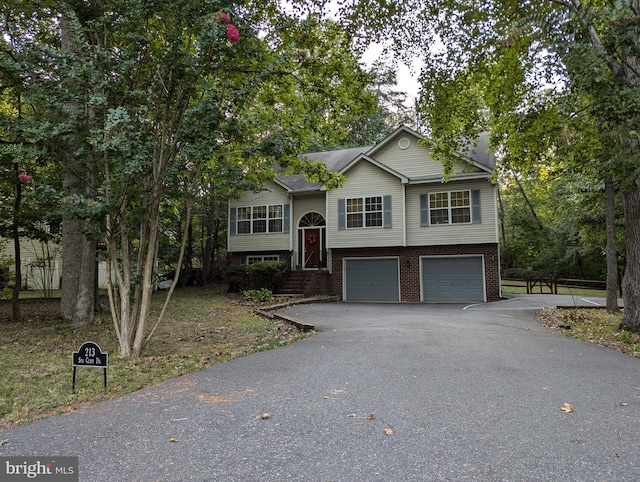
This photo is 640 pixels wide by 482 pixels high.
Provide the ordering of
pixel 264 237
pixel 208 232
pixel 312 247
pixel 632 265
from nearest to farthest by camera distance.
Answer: pixel 632 265
pixel 312 247
pixel 264 237
pixel 208 232

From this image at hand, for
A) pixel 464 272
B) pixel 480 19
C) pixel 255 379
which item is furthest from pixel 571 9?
pixel 464 272

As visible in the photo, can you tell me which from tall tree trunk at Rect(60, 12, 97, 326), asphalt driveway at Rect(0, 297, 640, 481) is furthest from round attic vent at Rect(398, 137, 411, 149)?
asphalt driveway at Rect(0, 297, 640, 481)

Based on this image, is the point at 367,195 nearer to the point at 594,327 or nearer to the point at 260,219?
the point at 260,219

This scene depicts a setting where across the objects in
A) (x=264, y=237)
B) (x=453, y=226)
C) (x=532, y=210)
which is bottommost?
(x=264, y=237)

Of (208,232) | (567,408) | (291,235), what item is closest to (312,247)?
(291,235)

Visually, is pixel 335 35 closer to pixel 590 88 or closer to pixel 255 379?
pixel 590 88

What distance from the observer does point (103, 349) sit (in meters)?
6.67

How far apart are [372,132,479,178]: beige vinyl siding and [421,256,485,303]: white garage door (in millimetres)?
3789

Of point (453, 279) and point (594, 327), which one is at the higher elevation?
point (453, 279)

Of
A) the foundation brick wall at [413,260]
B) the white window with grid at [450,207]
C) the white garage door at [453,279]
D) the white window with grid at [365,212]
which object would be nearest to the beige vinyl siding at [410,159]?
the white window with grid at [450,207]

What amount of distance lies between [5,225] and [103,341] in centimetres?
504

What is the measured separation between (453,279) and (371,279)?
3448 mm

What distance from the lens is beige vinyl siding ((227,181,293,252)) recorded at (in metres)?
19.7

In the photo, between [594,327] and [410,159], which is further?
[410,159]
